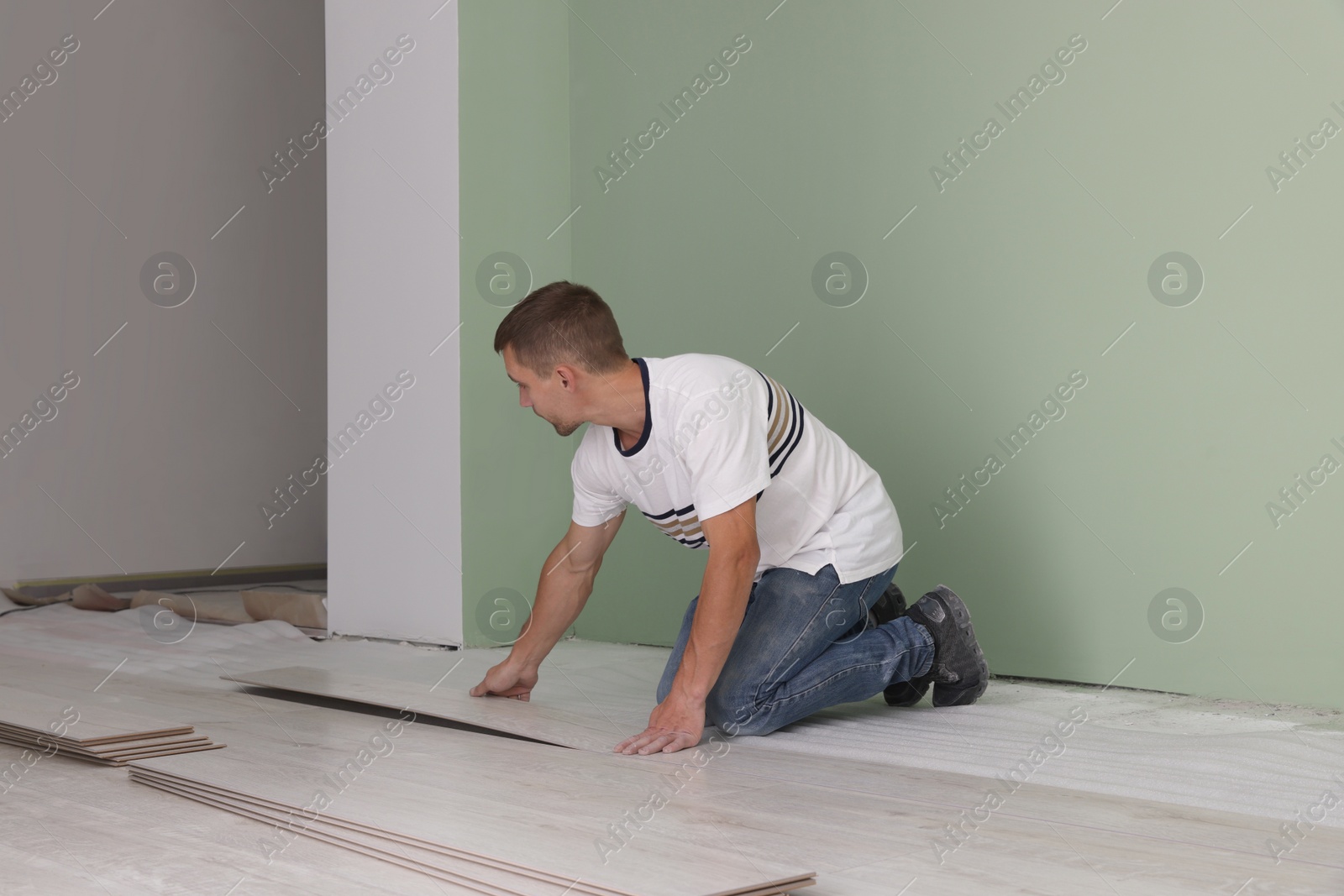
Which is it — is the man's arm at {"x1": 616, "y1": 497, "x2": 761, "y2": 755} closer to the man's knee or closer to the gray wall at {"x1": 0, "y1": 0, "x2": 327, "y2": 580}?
the man's knee


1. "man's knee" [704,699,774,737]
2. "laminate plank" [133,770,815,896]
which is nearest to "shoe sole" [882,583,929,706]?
"man's knee" [704,699,774,737]

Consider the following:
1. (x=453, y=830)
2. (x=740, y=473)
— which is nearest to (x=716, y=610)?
(x=740, y=473)

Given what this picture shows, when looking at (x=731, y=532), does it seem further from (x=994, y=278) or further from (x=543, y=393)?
(x=994, y=278)

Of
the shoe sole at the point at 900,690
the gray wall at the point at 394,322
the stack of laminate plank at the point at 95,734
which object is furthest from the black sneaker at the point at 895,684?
the gray wall at the point at 394,322

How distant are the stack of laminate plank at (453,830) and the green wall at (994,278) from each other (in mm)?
1610

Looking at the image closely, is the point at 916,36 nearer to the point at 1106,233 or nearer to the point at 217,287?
the point at 1106,233

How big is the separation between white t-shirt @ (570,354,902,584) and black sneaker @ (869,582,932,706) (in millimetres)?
232

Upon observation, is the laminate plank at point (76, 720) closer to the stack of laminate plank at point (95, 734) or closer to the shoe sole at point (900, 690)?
the stack of laminate plank at point (95, 734)

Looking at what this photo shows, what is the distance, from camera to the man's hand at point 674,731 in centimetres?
208

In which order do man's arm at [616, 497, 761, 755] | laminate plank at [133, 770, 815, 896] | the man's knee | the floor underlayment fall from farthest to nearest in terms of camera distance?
the man's knee
man's arm at [616, 497, 761, 755]
the floor underlayment
laminate plank at [133, 770, 815, 896]

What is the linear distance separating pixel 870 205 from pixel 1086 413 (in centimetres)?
86

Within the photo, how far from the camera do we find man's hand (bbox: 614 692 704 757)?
2076 mm

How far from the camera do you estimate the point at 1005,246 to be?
2.99 meters

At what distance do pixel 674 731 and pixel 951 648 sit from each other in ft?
2.36
